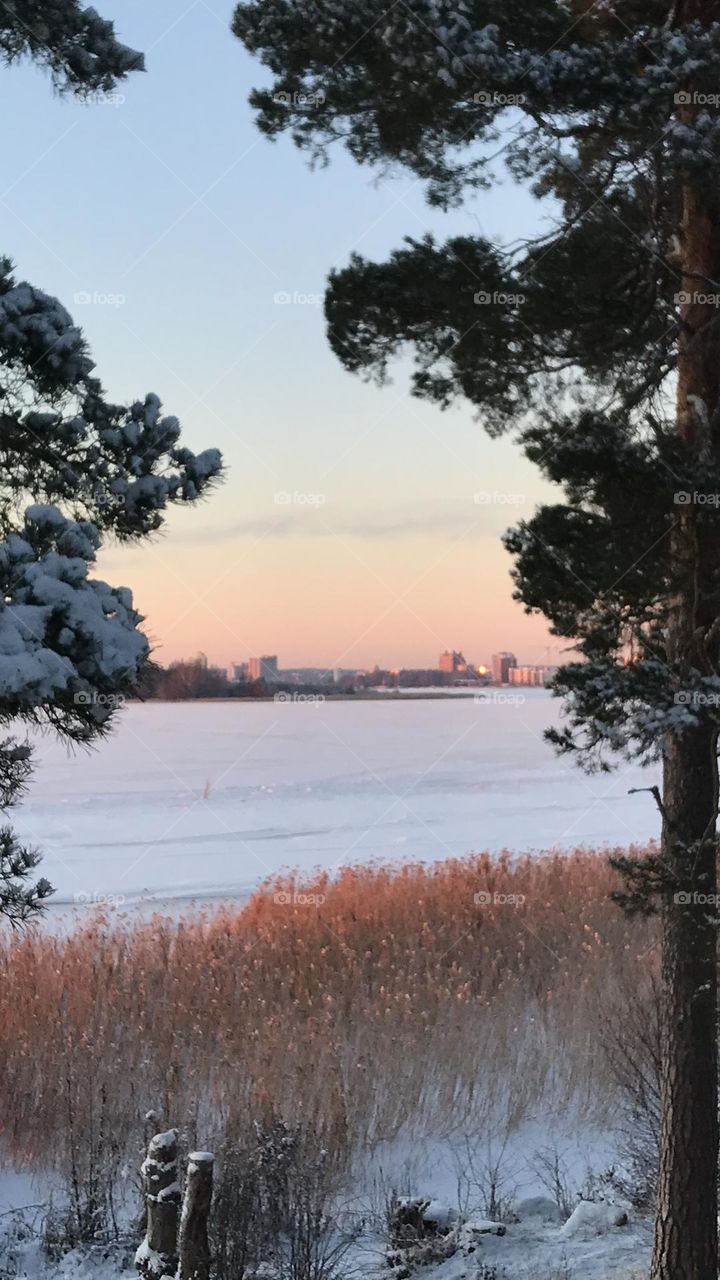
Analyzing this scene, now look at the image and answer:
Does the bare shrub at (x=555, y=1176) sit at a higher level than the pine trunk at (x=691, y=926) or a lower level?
lower

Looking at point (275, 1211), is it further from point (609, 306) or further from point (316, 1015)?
point (609, 306)

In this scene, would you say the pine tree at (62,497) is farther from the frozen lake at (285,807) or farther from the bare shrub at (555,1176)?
the bare shrub at (555,1176)

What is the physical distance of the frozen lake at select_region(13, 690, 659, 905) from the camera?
20.2 metres

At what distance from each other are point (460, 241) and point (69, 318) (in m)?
2.01

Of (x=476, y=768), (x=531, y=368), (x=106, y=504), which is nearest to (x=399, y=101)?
(x=531, y=368)

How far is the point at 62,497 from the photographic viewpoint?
4738 mm

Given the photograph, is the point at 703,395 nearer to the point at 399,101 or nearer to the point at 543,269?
the point at 543,269

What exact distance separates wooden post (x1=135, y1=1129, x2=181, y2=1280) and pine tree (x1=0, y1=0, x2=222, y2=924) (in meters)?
1.19

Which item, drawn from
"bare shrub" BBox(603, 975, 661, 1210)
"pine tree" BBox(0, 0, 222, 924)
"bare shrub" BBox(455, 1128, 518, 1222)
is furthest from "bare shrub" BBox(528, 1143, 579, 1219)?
"pine tree" BBox(0, 0, 222, 924)

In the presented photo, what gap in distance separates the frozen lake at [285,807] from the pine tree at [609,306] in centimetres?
237

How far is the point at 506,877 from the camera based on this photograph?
1134 cm

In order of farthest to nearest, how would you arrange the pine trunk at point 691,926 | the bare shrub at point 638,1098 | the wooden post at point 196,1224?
1. the bare shrub at point 638,1098
2. the pine trunk at point 691,926
3. the wooden post at point 196,1224

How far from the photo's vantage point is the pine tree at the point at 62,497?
375 cm

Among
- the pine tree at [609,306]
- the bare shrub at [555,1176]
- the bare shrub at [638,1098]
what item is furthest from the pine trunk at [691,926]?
the bare shrub at [555,1176]
